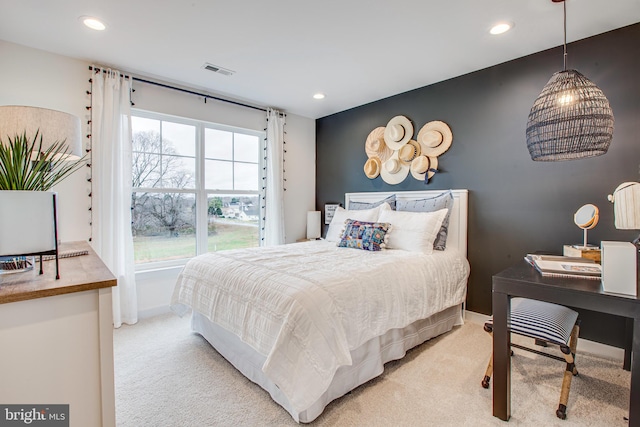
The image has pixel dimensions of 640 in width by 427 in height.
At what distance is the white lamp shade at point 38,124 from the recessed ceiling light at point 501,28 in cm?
311

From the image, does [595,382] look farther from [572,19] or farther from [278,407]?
[572,19]

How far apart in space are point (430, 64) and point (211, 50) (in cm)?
206

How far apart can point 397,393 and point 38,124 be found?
278cm

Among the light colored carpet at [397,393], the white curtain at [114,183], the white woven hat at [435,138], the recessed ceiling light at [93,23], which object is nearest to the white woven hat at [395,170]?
the white woven hat at [435,138]

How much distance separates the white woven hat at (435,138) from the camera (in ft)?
10.5

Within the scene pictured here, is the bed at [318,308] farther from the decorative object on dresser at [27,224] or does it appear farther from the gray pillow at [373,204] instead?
the decorative object on dresser at [27,224]

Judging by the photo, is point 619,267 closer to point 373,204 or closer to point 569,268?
point 569,268

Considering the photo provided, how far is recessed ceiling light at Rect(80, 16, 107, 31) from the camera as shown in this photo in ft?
7.02

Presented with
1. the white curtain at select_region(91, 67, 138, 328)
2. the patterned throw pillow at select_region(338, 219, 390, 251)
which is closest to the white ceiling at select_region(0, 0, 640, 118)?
the white curtain at select_region(91, 67, 138, 328)

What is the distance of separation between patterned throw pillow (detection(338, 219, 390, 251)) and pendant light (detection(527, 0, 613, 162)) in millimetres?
1464

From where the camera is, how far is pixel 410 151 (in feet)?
11.2

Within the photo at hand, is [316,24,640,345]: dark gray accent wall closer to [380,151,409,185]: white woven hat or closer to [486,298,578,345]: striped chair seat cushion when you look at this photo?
[380,151,409,185]: white woven hat

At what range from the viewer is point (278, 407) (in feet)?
5.65

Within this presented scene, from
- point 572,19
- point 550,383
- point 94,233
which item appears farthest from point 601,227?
point 94,233
